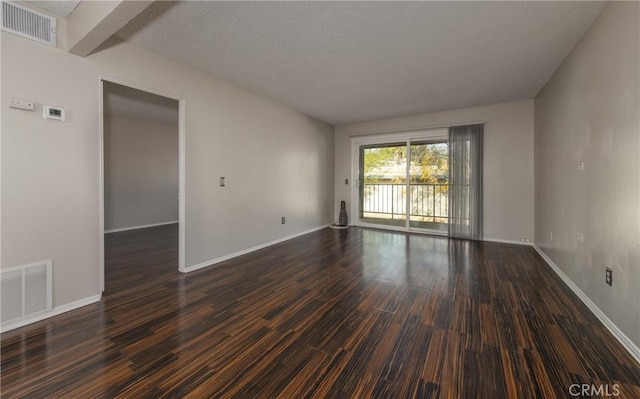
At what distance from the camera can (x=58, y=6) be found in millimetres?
2059

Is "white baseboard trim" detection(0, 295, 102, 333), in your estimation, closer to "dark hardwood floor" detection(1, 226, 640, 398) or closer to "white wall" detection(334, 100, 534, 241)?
"dark hardwood floor" detection(1, 226, 640, 398)

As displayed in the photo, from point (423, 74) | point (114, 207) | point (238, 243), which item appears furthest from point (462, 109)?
point (114, 207)

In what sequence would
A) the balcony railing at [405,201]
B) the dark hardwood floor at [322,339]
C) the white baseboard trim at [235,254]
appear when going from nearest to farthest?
1. the dark hardwood floor at [322,339]
2. the white baseboard trim at [235,254]
3. the balcony railing at [405,201]

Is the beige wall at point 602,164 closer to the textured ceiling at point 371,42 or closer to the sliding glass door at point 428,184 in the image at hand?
the textured ceiling at point 371,42

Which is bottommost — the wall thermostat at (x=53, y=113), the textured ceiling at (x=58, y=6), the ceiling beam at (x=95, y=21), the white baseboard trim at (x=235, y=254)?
the white baseboard trim at (x=235, y=254)

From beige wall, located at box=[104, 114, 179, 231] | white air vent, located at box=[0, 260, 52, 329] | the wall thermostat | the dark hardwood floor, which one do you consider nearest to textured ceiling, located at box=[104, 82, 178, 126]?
beige wall, located at box=[104, 114, 179, 231]

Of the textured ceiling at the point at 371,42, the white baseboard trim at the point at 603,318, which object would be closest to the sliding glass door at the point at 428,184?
the textured ceiling at the point at 371,42

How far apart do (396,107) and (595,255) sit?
11.5 ft

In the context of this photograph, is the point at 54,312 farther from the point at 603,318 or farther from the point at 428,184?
the point at 428,184

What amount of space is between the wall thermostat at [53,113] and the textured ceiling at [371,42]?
92 centimetres

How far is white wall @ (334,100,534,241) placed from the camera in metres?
4.41

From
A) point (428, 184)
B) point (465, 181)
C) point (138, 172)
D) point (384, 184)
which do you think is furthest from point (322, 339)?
point (138, 172)

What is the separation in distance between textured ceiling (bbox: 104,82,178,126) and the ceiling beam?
5.06 ft

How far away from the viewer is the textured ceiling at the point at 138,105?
158 inches
